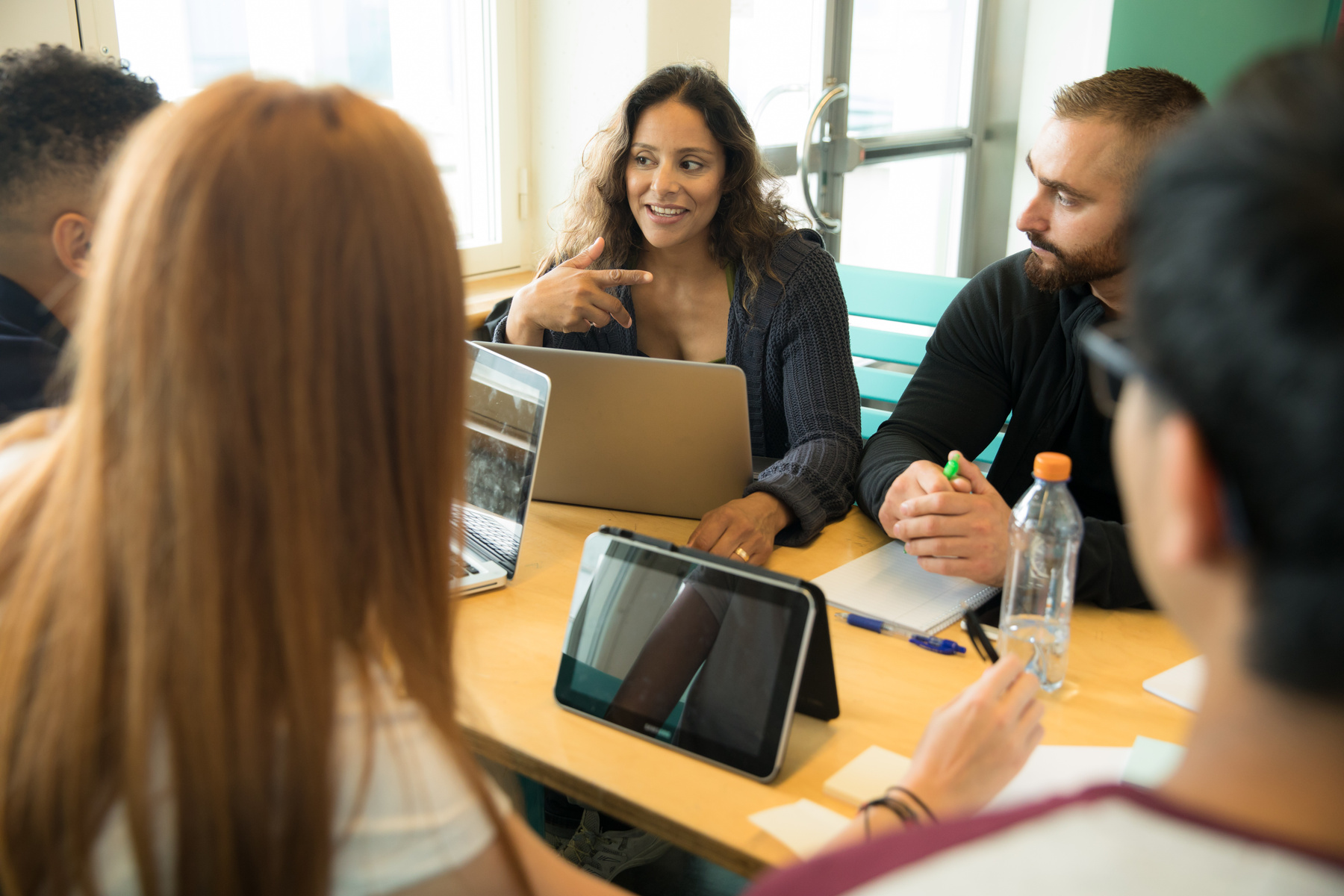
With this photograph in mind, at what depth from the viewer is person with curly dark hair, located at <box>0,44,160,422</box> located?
1117 millimetres

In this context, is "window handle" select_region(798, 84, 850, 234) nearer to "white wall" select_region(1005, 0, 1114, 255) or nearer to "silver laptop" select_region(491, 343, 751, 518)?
"white wall" select_region(1005, 0, 1114, 255)

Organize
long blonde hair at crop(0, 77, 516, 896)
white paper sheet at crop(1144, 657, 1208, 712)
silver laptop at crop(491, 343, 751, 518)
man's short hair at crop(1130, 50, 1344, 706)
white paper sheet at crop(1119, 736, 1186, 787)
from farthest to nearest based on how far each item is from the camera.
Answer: silver laptop at crop(491, 343, 751, 518) → white paper sheet at crop(1144, 657, 1208, 712) → white paper sheet at crop(1119, 736, 1186, 787) → long blonde hair at crop(0, 77, 516, 896) → man's short hair at crop(1130, 50, 1344, 706)

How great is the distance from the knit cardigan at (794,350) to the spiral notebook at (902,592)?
214mm

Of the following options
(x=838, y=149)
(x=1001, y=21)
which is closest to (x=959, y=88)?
(x=1001, y=21)

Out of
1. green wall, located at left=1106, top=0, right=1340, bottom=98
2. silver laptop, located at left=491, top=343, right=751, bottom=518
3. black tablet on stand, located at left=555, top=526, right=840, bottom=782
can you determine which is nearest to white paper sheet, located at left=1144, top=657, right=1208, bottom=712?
black tablet on stand, located at left=555, top=526, right=840, bottom=782

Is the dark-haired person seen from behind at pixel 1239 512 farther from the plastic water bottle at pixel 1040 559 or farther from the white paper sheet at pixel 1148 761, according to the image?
the plastic water bottle at pixel 1040 559

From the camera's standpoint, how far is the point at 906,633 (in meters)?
1.13

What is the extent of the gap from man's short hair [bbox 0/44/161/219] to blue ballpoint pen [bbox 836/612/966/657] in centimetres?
99

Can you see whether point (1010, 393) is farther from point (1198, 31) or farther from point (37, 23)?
point (1198, 31)

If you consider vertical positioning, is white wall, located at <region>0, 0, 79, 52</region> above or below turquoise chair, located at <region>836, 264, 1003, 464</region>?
above

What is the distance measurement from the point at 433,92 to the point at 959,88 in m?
2.36

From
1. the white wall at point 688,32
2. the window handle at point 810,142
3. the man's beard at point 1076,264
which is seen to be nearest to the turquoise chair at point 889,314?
the man's beard at point 1076,264

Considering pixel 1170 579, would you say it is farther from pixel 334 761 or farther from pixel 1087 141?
pixel 1087 141

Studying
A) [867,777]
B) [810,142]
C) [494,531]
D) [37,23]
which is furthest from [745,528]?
[810,142]
